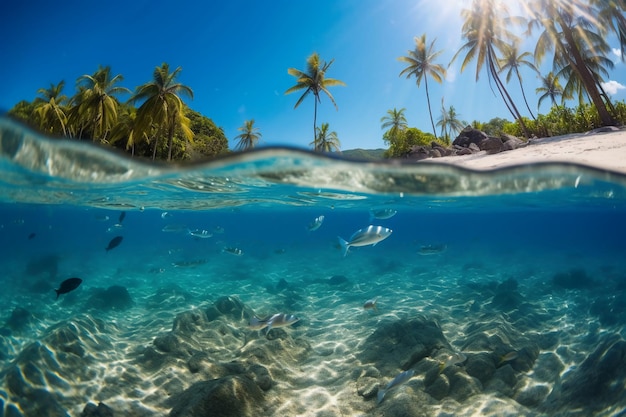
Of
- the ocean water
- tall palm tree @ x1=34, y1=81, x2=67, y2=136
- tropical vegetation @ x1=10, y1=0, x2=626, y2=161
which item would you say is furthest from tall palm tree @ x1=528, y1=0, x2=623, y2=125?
tall palm tree @ x1=34, y1=81, x2=67, y2=136

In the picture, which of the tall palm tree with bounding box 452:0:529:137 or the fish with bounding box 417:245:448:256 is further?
the tall palm tree with bounding box 452:0:529:137

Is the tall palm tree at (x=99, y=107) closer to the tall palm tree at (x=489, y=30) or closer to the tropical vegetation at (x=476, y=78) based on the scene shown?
the tropical vegetation at (x=476, y=78)

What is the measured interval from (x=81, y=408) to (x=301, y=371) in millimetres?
4316

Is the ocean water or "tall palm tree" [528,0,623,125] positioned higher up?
"tall palm tree" [528,0,623,125]

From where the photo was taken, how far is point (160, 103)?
30.0 metres

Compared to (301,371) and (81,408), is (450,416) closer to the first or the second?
(301,371)

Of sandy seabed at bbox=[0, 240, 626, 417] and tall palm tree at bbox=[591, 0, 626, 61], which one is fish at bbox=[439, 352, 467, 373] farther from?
tall palm tree at bbox=[591, 0, 626, 61]

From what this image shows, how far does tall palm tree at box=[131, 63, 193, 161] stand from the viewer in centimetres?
2997

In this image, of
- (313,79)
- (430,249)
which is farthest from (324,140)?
(430,249)

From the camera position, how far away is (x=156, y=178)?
1148cm

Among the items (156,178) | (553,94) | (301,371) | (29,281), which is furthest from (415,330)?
(553,94)

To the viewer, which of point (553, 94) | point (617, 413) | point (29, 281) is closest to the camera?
point (617, 413)

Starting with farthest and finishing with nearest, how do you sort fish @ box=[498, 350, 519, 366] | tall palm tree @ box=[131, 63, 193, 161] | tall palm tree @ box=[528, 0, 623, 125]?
1. tall palm tree @ box=[131, 63, 193, 161]
2. tall palm tree @ box=[528, 0, 623, 125]
3. fish @ box=[498, 350, 519, 366]

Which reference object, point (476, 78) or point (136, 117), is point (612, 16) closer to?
point (476, 78)
